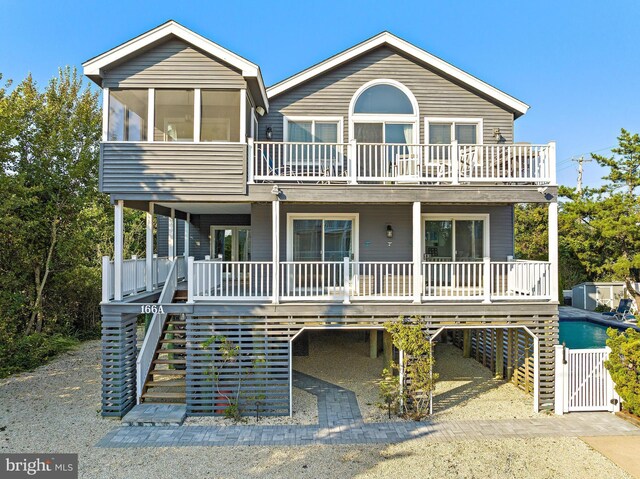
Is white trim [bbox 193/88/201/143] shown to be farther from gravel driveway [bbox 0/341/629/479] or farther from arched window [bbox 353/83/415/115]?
gravel driveway [bbox 0/341/629/479]

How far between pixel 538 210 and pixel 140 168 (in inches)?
916

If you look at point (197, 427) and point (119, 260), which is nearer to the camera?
point (197, 427)

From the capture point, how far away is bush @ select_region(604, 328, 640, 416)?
8000mm

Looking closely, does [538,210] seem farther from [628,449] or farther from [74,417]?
[74,417]

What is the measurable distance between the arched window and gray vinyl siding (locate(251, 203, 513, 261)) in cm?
274

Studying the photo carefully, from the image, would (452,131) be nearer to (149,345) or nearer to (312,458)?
(312,458)

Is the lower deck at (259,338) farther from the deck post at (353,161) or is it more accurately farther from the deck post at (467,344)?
the deck post at (467,344)

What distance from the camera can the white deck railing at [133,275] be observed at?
855 centimetres

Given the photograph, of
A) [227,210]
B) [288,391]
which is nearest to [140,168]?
[227,210]

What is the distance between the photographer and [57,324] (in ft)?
49.8

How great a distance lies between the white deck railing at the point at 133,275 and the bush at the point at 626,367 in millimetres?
10775

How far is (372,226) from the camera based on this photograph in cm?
1096

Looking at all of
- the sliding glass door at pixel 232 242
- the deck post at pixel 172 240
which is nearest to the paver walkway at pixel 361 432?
the deck post at pixel 172 240

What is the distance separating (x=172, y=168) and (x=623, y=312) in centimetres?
2037
